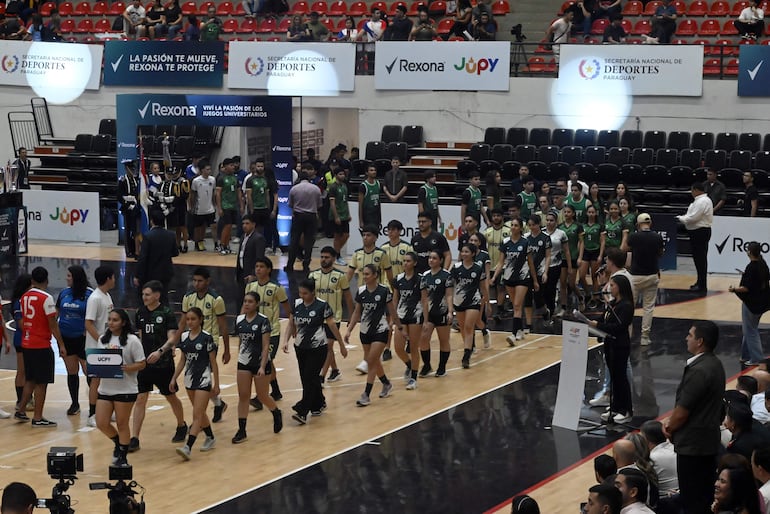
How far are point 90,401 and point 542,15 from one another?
21.0 m

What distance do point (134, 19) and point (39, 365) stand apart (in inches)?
821

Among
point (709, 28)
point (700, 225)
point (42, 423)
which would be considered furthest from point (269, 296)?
point (709, 28)

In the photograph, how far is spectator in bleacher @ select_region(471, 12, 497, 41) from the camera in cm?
2988

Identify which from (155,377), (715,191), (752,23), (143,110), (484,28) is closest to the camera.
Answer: (155,377)

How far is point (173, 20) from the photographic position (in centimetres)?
3325

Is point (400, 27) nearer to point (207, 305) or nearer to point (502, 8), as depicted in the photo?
point (502, 8)

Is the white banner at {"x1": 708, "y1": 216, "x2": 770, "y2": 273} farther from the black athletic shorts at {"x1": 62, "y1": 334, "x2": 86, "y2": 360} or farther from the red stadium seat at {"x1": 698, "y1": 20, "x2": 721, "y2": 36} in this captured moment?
the black athletic shorts at {"x1": 62, "y1": 334, "x2": 86, "y2": 360}

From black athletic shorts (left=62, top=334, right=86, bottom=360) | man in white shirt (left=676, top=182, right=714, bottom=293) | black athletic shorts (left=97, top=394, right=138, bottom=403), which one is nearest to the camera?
black athletic shorts (left=97, top=394, right=138, bottom=403)

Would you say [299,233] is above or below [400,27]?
below

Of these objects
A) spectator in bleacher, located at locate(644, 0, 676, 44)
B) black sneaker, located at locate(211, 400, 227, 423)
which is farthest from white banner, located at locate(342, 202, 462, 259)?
black sneaker, located at locate(211, 400, 227, 423)

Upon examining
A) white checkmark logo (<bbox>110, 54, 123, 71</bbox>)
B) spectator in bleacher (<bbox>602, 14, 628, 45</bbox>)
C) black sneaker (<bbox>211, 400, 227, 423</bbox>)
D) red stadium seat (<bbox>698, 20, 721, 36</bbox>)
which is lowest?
black sneaker (<bbox>211, 400, 227, 423</bbox>)

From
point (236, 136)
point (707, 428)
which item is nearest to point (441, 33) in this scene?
point (236, 136)

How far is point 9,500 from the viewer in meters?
6.49

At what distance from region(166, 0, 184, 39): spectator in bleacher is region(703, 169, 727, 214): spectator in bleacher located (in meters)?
15.3
